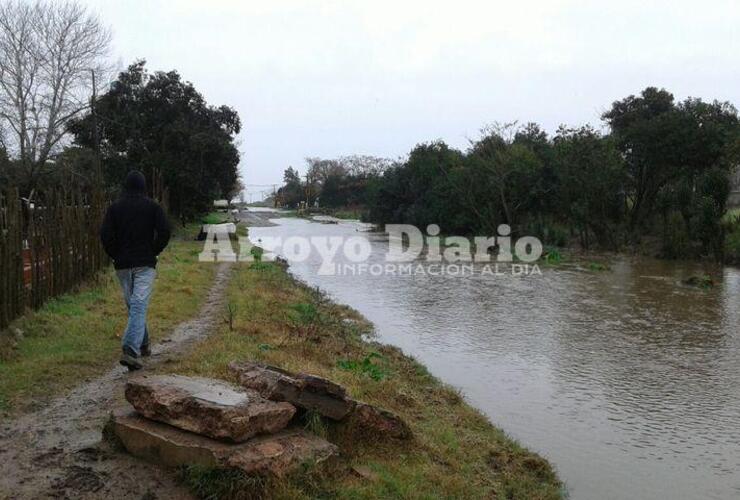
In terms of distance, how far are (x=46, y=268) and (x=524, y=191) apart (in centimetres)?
2695

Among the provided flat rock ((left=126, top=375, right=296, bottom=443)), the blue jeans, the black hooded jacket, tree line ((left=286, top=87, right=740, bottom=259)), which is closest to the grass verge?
flat rock ((left=126, top=375, right=296, bottom=443))

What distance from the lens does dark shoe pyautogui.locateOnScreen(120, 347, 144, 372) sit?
5980 mm

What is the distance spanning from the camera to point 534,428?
22.2ft

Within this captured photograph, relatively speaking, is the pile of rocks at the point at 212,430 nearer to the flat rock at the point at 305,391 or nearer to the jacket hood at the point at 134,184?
the flat rock at the point at 305,391

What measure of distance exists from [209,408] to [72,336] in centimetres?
408

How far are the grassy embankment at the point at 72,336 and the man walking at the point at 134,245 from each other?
0.54 m

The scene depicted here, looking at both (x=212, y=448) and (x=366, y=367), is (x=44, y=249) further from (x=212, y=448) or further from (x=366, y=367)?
(x=212, y=448)

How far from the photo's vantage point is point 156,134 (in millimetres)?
30641

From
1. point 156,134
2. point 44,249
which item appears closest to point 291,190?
point 156,134

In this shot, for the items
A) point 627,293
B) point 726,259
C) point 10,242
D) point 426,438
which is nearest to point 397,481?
point 426,438

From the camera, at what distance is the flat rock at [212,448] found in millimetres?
3838

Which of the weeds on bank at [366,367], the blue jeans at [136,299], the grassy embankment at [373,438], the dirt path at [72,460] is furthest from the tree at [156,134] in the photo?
the dirt path at [72,460]

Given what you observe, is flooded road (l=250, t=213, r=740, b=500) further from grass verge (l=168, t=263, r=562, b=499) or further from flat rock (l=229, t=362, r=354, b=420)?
flat rock (l=229, t=362, r=354, b=420)

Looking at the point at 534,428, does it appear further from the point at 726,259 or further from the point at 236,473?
the point at 726,259
